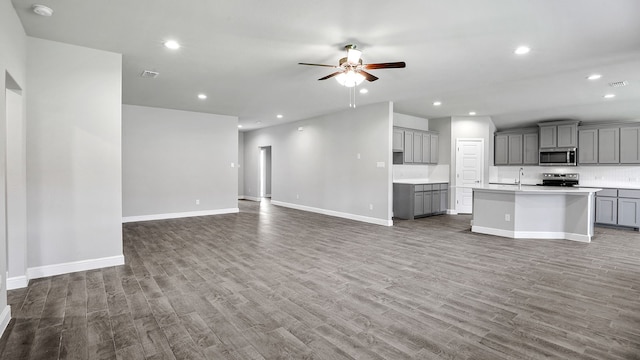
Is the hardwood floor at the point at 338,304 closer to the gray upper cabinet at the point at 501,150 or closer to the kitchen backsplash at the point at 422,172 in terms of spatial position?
the kitchen backsplash at the point at 422,172

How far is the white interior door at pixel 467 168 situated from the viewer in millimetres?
8383

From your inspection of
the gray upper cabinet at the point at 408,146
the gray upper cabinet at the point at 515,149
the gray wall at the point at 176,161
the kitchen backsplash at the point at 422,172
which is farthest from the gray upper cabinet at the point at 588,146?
the gray wall at the point at 176,161

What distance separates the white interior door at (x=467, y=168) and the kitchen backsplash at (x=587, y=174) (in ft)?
2.28

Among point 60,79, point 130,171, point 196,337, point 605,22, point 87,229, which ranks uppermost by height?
point 605,22

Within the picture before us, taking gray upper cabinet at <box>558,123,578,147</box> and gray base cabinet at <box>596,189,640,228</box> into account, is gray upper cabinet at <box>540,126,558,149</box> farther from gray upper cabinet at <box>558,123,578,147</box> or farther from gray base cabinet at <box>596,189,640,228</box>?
gray base cabinet at <box>596,189,640,228</box>

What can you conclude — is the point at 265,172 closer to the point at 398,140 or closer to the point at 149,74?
the point at 398,140

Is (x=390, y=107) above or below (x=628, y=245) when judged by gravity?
above

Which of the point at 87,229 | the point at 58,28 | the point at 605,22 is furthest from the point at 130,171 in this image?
the point at 605,22

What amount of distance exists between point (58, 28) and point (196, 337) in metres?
3.41

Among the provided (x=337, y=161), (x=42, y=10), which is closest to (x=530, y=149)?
(x=337, y=161)

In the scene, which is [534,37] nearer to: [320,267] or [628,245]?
[320,267]

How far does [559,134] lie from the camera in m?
7.78

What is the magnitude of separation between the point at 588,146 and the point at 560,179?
3.21ft

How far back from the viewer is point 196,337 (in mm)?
2279
